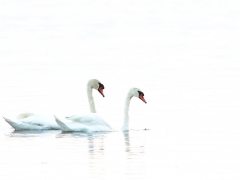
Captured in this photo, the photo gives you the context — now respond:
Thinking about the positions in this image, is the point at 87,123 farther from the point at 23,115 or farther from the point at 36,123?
the point at 23,115

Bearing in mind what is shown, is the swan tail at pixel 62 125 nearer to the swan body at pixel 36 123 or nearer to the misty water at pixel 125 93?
the misty water at pixel 125 93

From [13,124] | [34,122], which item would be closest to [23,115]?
[34,122]

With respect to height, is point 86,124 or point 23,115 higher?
point 23,115

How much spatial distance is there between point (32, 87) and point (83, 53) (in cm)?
836

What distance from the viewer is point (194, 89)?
25141 mm

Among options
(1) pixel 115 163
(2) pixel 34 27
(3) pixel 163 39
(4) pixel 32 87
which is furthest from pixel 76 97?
(2) pixel 34 27

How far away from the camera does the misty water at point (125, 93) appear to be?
1636 cm

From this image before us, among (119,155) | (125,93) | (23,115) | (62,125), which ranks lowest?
(119,155)

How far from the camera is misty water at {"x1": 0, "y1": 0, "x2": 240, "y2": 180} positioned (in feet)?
53.7

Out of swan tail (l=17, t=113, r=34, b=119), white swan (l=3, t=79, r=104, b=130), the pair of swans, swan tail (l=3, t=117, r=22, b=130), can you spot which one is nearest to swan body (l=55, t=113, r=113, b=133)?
the pair of swans

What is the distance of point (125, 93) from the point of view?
24547 mm

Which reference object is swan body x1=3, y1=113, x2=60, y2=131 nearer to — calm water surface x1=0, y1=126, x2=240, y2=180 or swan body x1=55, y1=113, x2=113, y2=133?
calm water surface x1=0, y1=126, x2=240, y2=180

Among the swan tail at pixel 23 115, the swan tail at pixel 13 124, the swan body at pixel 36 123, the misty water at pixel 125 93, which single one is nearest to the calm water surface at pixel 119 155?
the misty water at pixel 125 93

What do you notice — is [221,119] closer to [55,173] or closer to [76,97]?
[76,97]
